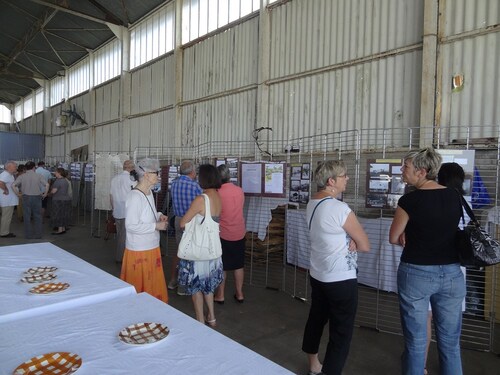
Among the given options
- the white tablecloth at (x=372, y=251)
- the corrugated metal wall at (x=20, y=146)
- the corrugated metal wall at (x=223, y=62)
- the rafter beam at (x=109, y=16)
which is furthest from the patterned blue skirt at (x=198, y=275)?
the corrugated metal wall at (x=20, y=146)

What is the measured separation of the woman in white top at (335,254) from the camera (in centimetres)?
207

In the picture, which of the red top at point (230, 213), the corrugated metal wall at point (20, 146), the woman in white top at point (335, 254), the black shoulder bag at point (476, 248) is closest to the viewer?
the black shoulder bag at point (476, 248)

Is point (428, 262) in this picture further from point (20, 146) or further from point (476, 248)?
point (20, 146)

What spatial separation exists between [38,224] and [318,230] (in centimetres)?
682

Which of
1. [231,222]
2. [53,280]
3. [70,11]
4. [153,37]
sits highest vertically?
[70,11]

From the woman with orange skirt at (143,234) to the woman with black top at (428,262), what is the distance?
1.74 metres

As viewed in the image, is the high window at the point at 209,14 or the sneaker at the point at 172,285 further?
the high window at the point at 209,14

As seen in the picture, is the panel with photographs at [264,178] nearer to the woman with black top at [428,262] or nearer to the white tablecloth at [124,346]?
the woman with black top at [428,262]

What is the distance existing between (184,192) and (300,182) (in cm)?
133

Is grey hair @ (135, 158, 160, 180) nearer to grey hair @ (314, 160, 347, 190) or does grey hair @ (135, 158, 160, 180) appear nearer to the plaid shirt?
the plaid shirt

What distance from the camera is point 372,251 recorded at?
436 cm

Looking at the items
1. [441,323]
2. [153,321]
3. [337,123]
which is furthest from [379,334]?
[337,123]

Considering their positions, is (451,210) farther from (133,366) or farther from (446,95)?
(446,95)

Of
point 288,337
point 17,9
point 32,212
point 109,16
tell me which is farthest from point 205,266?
point 17,9
